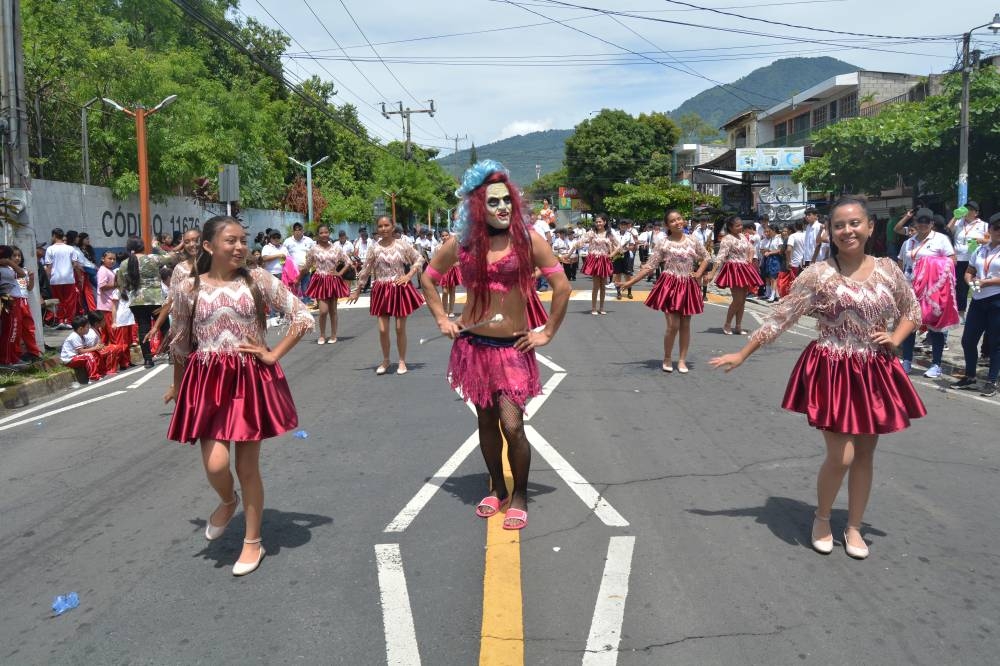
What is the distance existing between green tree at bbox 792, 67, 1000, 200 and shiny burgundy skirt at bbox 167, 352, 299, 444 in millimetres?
22089

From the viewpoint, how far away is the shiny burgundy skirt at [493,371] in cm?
478

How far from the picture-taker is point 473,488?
18.2ft

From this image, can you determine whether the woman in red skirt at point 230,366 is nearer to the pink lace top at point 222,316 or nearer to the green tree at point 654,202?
the pink lace top at point 222,316

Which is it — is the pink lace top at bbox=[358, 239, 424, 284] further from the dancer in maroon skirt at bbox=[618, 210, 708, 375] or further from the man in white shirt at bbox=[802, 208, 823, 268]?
the man in white shirt at bbox=[802, 208, 823, 268]

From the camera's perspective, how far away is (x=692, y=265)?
1008 centimetres

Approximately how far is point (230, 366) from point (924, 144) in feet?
74.1

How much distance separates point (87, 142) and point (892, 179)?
22.4 meters

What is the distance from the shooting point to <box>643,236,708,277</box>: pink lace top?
32.8 feet

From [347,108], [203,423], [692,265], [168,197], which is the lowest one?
[203,423]

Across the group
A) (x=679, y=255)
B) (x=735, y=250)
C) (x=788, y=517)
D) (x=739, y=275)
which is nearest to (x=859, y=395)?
(x=788, y=517)

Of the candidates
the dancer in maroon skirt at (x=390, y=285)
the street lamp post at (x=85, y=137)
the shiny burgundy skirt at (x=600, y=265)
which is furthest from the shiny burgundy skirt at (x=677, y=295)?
the street lamp post at (x=85, y=137)

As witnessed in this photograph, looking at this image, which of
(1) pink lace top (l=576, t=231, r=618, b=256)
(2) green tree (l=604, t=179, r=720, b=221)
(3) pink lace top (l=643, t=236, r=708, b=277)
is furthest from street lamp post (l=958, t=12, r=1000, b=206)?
(2) green tree (l=604, t=179, r=720, b=221)

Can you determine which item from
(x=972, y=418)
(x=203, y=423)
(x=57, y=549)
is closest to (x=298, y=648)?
(x=203, y=423)

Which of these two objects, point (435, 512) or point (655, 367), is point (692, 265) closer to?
point (655, 367)
